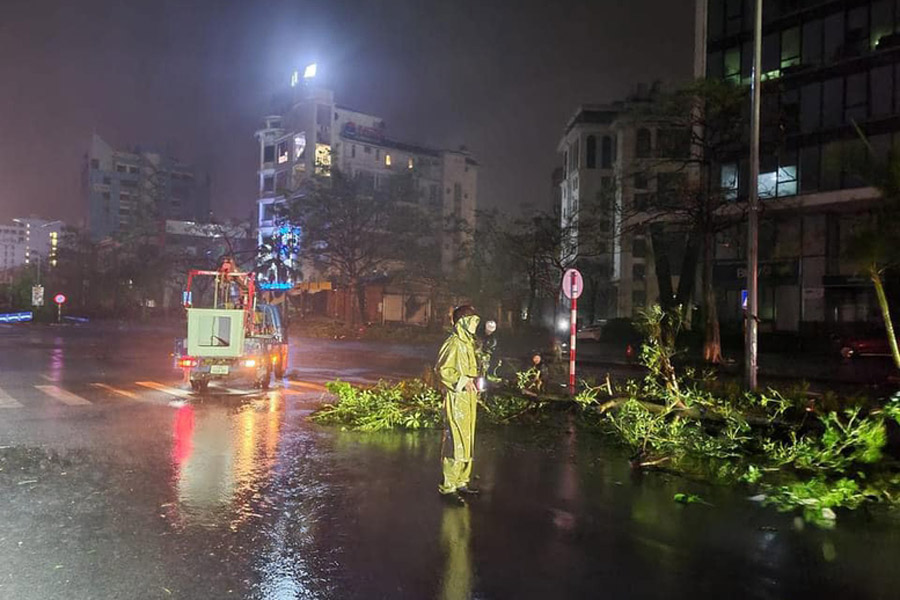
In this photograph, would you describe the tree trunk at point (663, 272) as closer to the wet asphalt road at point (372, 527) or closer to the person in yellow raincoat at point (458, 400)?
the wet asphalt road at point (372, 527)

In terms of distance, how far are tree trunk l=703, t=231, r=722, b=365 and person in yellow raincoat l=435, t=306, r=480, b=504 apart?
18.8m

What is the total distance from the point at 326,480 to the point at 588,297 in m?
54.4

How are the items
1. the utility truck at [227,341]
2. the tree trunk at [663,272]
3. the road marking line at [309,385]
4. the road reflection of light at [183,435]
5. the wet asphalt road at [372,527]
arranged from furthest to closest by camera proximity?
the tree trunk at [663,272], the road marking line at [309,385], the utility truck at [227,341], the road reflection of light at [183,435], the wet asphalt road at [372,527]

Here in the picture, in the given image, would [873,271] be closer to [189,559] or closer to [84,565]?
[189,559]

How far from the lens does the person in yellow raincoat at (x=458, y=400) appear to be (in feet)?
22.1

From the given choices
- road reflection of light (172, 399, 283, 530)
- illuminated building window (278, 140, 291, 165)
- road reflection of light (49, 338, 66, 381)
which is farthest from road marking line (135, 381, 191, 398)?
illuminated building window (278, 140, 291, 165)

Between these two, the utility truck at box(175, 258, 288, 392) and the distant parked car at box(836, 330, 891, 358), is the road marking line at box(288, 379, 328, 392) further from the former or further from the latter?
the distant parked car at box(836, 330, 891, 358)

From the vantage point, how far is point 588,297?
60281 millimetres

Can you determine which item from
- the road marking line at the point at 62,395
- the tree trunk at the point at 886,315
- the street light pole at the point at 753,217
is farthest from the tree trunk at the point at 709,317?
the road marking line at the point at 62,395

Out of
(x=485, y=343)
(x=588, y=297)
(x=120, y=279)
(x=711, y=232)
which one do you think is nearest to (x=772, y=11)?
(x=711, y=232)

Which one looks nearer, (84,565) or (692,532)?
(84,565)

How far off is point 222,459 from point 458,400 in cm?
351

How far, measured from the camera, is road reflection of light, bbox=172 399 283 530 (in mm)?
6461

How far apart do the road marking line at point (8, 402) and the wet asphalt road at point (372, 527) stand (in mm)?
A: 2464
